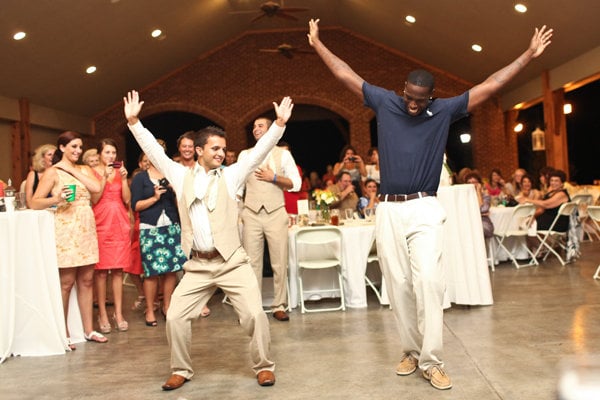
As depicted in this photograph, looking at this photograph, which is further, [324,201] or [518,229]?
[518,229]

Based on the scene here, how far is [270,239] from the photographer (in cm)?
579

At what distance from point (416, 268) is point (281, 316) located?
7.85 ft

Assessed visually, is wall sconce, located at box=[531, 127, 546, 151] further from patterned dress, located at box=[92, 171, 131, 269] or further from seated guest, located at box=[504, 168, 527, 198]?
patterned dress, located at box=[92, 171, 131, 269]

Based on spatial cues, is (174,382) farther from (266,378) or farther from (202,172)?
(202,172)

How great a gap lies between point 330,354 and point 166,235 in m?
1.96

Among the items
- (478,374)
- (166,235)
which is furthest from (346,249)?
(478,374)

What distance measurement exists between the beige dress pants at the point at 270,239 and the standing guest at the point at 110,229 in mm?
1045

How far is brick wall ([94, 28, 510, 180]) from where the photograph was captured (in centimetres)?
1652

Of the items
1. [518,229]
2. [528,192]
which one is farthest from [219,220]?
[528,192]

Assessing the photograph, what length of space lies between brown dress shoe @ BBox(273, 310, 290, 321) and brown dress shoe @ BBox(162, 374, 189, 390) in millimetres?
1923

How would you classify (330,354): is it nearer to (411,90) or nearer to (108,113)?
(411,90)

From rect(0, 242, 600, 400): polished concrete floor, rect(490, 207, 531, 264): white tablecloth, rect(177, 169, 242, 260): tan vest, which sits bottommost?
rect(0, 242, 600, 400): polished concrete floor

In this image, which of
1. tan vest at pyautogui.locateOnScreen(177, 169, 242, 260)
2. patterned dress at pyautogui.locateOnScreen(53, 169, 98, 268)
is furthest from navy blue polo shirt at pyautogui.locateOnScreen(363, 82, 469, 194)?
patterned dress at pyautogui.locateOnScreen(53, 169, 98, 268)

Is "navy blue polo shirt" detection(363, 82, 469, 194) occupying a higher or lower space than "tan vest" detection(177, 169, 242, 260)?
higher
